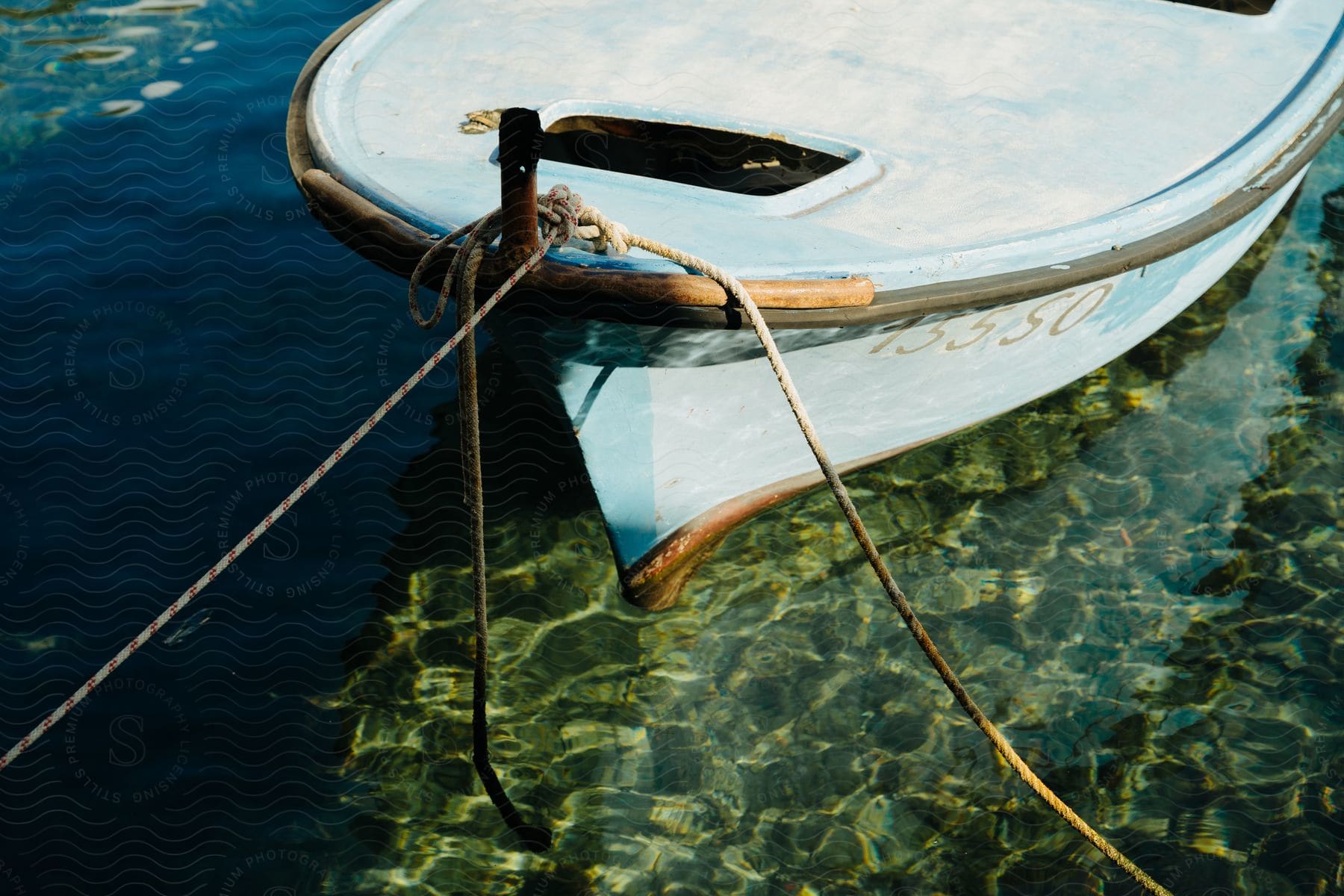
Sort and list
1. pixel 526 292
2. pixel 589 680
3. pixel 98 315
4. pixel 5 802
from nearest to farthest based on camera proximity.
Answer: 1. pixel 526 292
2. pixel 5 802
3. pixel 589 680
4. pixel 98 315

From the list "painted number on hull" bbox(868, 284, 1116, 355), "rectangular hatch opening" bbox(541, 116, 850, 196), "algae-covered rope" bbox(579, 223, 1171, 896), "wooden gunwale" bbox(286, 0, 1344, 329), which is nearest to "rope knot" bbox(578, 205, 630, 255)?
"algae-covered rope" bbox(579, 223, 1171, 896)

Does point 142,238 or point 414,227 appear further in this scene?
point 142,238

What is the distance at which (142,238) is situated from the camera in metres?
5.56

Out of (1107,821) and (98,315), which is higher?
(98,315)

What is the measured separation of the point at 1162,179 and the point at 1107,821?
2.09 meters

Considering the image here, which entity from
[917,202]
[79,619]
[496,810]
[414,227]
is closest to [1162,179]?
[917,202]

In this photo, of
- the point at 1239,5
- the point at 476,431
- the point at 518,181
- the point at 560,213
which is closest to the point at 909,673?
the point at 476,431

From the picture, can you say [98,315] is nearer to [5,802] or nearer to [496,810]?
[5,802]

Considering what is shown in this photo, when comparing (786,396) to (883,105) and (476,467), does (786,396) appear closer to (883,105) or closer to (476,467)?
(476,467)

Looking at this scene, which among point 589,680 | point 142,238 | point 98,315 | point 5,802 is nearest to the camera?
point 5,802

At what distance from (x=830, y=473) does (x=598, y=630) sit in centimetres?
131

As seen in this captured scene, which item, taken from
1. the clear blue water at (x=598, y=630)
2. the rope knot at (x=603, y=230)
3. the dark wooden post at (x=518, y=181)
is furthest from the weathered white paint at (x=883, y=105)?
the clear blue water at (x=598, y=630)

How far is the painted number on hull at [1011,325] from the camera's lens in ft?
11.7

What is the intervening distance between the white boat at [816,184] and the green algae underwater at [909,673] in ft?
1.21
